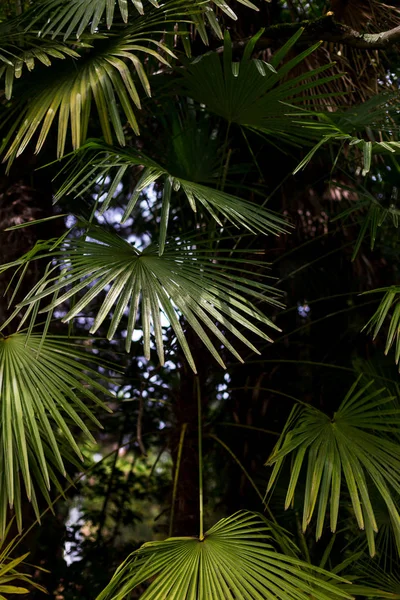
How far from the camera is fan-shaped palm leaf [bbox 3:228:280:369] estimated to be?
4.30 feet

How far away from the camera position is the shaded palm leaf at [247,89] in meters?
1.60

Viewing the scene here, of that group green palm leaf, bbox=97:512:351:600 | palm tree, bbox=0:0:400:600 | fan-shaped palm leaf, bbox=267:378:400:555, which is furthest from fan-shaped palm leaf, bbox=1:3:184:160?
green palm leaf, bbox=97:512:351:600

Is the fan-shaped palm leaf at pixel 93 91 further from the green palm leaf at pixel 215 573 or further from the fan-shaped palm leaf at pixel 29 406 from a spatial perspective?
the green palm leaf at pixel 215 573

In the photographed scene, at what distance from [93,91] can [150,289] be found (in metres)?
0.51

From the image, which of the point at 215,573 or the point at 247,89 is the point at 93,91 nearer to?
the point at 247,89

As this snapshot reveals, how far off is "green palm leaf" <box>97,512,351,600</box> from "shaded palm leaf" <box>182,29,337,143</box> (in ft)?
3.33

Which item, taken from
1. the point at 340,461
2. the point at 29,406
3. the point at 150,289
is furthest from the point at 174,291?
the point at 340,461

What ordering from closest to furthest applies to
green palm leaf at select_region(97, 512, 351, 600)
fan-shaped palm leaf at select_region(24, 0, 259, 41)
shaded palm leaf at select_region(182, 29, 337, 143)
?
green palm leaf at select_region(97, 512, 351, 600) < fan-shaped palm leaf at select_region(24, 0, 259, 41) < shaded palm leaf at select_region(182, 29, 337, 143)

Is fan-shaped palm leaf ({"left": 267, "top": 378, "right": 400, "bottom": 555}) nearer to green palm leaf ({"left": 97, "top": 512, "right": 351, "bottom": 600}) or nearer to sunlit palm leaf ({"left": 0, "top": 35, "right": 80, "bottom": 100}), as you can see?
green palm leaf ({"left": 97, "top": 512, "right": 351, "bottom": 600})

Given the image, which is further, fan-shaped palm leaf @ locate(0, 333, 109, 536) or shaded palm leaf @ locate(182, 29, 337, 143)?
shaded palm leaf @ locate(182, 29, 337, 143)

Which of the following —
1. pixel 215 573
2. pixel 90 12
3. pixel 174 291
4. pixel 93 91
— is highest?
pixel 90 12

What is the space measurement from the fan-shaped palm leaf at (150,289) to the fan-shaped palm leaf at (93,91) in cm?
25

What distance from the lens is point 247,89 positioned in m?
1.70

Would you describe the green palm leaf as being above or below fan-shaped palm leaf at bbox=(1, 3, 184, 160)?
below
